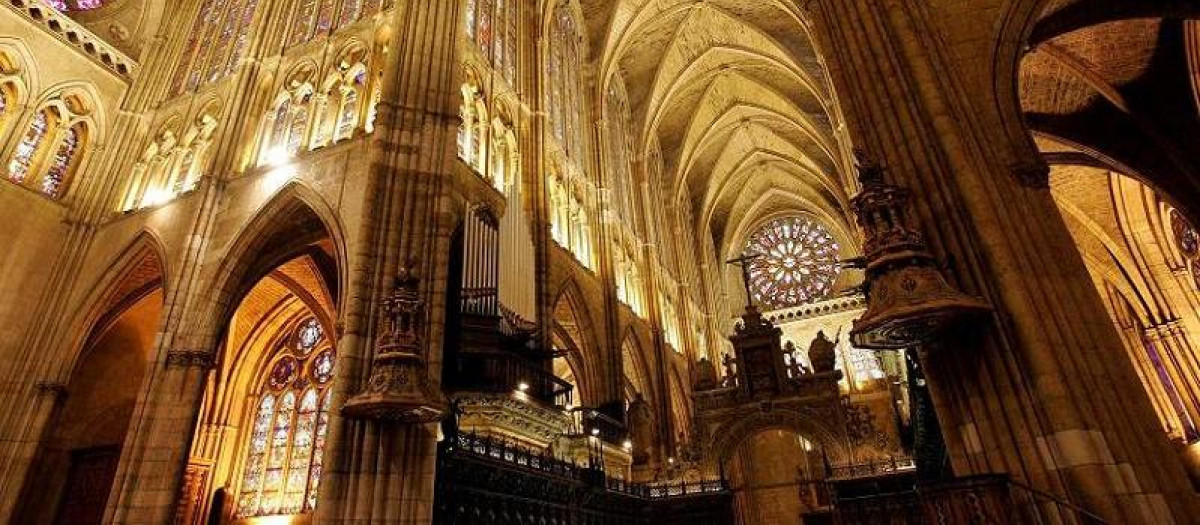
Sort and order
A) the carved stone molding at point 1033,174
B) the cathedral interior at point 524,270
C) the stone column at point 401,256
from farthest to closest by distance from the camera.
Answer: the stone column at point 401,256 → the carved stone molding at point 1033,174 → the cathedral interior at point 524,270

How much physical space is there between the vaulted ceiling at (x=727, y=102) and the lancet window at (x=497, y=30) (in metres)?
5.36

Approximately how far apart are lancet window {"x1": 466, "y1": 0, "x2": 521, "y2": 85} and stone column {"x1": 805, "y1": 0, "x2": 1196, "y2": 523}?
921cm

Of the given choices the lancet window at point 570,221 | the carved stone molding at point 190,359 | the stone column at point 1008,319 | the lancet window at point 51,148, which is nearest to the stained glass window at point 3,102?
the lancet window at point 51,148

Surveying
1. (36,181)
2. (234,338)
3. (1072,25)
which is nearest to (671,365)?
(234,338)

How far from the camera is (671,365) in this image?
70.0ft

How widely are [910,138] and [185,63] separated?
17.3 m

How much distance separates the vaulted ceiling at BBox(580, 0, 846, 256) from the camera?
72.6 ft

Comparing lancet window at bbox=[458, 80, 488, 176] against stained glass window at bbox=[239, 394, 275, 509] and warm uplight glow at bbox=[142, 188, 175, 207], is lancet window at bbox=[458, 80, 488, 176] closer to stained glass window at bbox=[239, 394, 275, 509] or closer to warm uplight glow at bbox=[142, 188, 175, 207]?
warm uplight glow at bbox=[142, 188, 175, 207]

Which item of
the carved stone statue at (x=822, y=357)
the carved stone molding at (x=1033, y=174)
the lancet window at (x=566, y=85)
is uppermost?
the lancet window at (x=566, y=85)

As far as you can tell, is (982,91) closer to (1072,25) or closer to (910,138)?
(910,138)

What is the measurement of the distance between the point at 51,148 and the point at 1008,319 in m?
18.1

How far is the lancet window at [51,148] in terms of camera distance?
12820 mm

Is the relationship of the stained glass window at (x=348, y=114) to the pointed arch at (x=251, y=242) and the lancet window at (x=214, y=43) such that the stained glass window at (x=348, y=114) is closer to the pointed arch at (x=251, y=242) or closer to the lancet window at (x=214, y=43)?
the pointed arch at (x=251, y=242)

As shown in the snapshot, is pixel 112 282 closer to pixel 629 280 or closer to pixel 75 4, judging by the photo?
pixel 75 4
